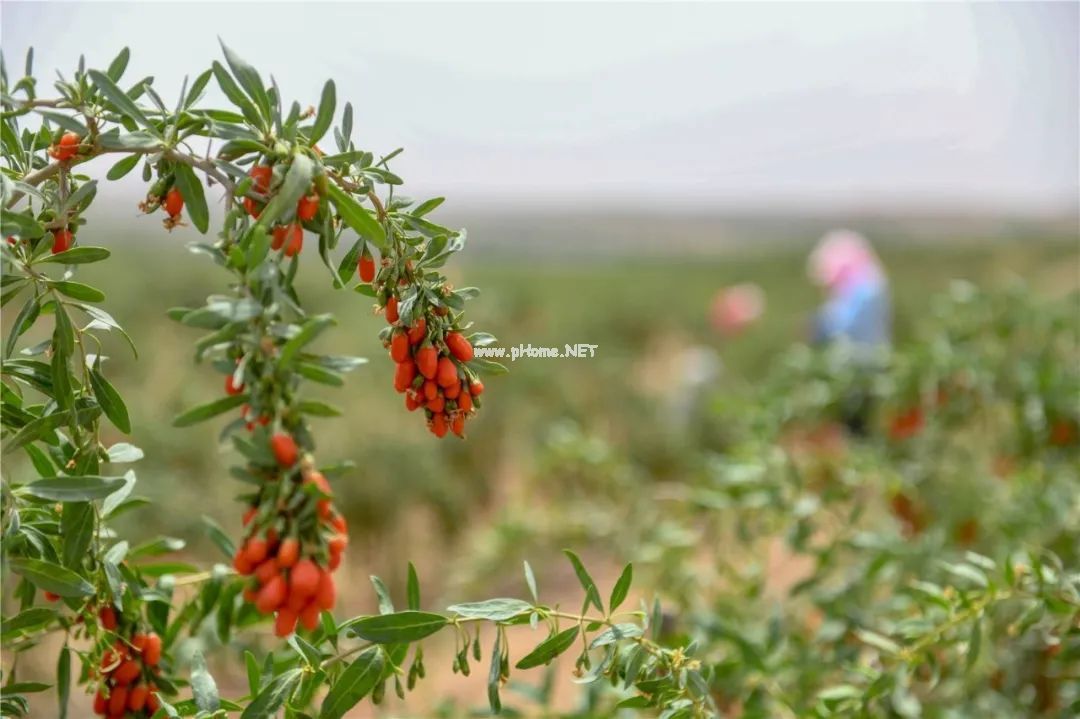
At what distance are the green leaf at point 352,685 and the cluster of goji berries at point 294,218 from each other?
245mm

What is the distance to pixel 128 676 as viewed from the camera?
0.61 metres

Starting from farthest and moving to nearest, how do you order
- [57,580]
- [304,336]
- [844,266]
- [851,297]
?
1. [844,266]
2. [851,297]
3. [57,580]
4. [304,336]

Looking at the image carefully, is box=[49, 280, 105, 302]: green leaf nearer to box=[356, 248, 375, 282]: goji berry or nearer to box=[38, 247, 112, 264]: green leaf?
box=[38, 247, 112, 264]: green leaf

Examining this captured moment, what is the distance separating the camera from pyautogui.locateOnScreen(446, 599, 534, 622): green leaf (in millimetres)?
541

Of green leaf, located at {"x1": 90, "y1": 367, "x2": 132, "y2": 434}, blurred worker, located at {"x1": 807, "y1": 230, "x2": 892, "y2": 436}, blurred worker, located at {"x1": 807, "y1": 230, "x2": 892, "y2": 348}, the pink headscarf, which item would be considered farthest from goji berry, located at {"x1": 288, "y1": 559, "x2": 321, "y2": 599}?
the pink headscarf

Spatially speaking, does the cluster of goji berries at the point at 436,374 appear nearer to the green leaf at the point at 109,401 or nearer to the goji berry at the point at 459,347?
the goji berry at the point at 459,347

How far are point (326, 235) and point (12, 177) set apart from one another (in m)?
0.22

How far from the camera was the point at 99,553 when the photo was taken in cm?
60

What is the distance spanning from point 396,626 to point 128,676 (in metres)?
0.22

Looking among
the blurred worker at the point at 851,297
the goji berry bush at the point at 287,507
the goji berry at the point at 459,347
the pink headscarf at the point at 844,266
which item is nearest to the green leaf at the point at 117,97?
the goji berry bush at the point at 287,507

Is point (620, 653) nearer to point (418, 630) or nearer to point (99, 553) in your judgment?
point (418, 630)

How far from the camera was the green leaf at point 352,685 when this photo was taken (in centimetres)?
54

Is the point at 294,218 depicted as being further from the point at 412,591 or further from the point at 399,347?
the point at 412,591

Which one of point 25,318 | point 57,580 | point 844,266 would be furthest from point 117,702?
point 844,266
